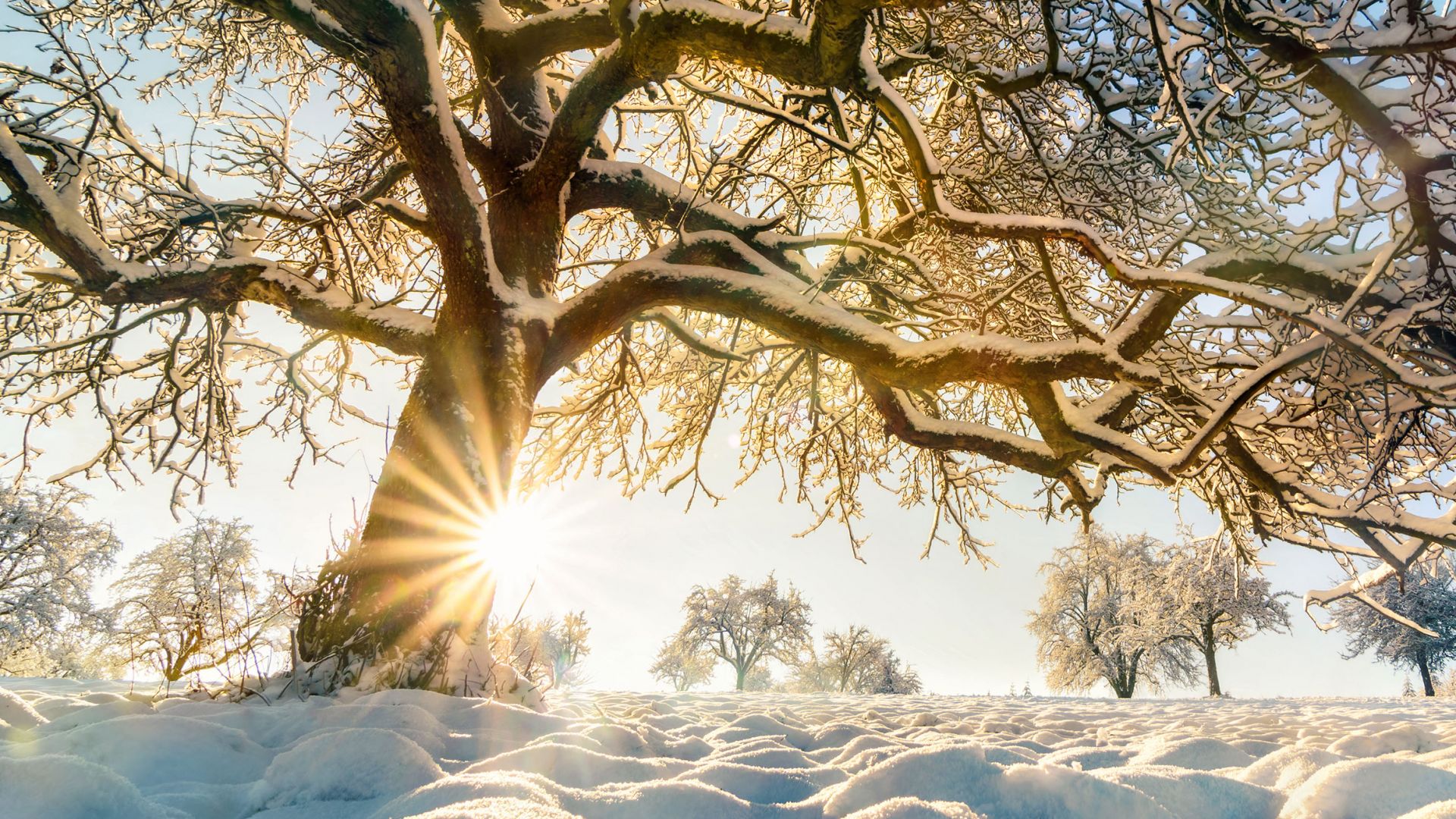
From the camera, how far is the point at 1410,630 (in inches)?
955

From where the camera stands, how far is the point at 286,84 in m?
6.80

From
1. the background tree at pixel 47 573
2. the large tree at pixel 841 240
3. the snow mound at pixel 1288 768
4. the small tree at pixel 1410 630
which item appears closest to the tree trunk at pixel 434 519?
the large tree at pixel 841 240

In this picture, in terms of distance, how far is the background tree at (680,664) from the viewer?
1388 inches

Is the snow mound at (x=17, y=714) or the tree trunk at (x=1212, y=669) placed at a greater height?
the snow mound at (x=17, y=714)

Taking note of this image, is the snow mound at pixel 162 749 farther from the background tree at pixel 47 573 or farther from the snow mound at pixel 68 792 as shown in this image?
the background tree at pixel 47 573

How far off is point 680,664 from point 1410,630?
3379cm

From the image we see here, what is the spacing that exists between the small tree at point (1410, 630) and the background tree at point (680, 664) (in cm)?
2954

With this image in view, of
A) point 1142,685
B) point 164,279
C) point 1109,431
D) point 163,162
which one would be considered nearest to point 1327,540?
point 1109,431

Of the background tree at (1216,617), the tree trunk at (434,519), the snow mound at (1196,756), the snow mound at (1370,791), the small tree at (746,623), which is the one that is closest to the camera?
the snow mound at (1370,791)

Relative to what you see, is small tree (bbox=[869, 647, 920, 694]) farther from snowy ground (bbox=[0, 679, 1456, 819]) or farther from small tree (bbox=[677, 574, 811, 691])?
snowy ground (bbox=[0, 679, 1456, 819])

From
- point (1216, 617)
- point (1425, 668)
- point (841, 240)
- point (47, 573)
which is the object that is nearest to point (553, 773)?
point (841, 240)

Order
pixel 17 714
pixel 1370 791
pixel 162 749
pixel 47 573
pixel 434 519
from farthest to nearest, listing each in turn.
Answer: pixel 47 573 → pixel 434 519 → pixel 17 714 → pixel 162 749 → pixel 1370 791

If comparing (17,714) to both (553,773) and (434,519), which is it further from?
(553,773)

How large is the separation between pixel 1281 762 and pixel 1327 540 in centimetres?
363
